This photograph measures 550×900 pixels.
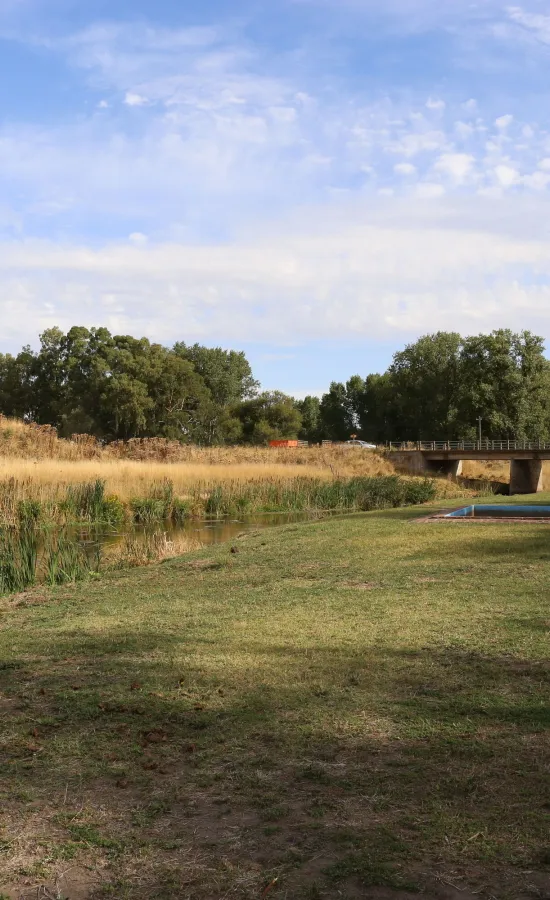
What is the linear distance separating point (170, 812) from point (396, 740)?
1.34 metres

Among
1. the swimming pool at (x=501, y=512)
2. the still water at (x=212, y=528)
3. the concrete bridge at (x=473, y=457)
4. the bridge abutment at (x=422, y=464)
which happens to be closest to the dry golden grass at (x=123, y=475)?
the still water at (x=212, y=528)

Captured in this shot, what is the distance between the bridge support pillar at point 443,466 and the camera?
56906mm

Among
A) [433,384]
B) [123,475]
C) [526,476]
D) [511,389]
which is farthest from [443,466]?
[123,475]

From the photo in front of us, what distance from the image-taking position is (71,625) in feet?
25.3

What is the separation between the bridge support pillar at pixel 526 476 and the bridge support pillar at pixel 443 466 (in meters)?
3.93

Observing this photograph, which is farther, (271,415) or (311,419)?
(311,419)

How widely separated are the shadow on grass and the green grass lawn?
13mm

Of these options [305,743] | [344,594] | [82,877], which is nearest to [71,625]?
[344,594]

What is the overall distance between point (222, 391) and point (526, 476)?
1484 inches

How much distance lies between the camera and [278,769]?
13.4 feet

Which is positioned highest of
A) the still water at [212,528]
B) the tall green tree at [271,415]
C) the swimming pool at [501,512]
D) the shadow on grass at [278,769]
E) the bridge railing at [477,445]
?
the tall green tree at [271,415]

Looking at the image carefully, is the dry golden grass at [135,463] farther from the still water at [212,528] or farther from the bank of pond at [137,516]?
the still water at [212,528]

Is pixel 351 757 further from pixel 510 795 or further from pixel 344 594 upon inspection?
pixel 344 594

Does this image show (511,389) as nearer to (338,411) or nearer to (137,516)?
(338,411)
